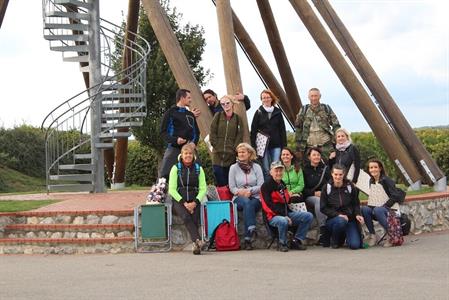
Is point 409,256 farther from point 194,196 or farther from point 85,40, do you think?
point 85,40

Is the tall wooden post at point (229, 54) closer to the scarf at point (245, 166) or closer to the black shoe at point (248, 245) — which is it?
the scarf at point (245, 166)

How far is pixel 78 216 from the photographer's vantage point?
10.8 metres

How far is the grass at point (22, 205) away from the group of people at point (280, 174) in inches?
90.1

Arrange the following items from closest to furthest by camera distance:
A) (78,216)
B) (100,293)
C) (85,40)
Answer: (100,293), (78,216), (85,40)

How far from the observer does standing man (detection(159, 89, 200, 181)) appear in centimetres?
1091

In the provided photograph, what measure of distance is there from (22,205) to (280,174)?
174 inches

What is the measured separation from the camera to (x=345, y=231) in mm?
10156

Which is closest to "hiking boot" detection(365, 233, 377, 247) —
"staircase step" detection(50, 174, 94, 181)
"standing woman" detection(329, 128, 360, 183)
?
"standing woman" detection(329, 128, 360, 183)

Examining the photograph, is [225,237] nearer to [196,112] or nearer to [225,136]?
[225,136]

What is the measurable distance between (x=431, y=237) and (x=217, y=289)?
17.6ft

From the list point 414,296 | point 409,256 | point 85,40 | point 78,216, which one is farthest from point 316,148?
point 85,40

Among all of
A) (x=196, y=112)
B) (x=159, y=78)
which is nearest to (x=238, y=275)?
(x=196, y=112)

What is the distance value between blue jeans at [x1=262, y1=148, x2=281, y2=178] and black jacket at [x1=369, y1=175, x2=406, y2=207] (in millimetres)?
1465

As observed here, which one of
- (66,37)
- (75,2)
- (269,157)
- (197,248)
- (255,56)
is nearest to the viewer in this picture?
(197,248)
